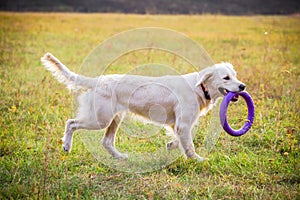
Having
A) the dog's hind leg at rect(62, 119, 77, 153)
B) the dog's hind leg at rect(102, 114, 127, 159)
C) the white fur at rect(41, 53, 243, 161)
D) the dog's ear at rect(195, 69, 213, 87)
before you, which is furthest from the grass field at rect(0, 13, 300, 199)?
the dog's ear at rect(195, 69, 213, 87)

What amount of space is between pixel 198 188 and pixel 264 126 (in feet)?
6.57

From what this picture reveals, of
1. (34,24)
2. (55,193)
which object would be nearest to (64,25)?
(34,24)

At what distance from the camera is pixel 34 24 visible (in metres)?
16.3

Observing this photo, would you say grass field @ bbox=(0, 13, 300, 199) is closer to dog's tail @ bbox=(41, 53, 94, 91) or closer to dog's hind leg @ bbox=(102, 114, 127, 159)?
dog's hind leg @ bbox=(102, 114, 127, 159)

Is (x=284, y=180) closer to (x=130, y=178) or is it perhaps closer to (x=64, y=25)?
(x=130, y=178)

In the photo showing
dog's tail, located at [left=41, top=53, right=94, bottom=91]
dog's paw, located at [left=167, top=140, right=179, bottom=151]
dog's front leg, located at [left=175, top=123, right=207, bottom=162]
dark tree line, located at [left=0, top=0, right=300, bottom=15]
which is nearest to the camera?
dog's front leg, located at [left=175, top=123, right=207, bottom=162]

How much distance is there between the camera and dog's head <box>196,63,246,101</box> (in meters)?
4.45

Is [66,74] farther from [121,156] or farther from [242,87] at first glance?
[242,87]

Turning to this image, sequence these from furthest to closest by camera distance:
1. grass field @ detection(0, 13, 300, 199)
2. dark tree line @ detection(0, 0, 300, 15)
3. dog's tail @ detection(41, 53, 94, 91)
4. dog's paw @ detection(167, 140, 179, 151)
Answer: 1. dark tree line @ detection(0, 0, 300, 15)
2. dog's paw @ detection(167, 140, 179, 151)
3. dog's tail @ detection(41, 53, 94, 91)
4. grass field @ detection(0, 13, 300, 199)

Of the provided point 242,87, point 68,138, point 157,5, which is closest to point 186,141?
point 242,87

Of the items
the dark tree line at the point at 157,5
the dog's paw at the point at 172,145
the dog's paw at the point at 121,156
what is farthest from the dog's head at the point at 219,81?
the dark tree line at the point at 157,5

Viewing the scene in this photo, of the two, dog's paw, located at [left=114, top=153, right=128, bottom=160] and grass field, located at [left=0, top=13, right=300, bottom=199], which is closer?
grass field, located at [left=0, top=13, right=300, bottom=199]

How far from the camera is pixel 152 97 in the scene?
4.60 m

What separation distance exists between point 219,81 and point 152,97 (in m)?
0.78
